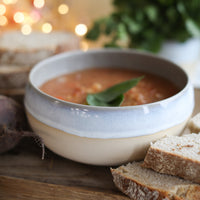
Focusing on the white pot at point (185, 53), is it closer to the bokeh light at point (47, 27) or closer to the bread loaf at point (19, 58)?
the bread loaf at point (19, 58)

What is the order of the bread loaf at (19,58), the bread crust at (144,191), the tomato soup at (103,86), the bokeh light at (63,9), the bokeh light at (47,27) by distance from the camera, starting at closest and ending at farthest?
the bread crust at (144,191), the tomato soup at (103,86), the bread loaf at (19,58), the bokeh light at (47,27), the bokeh light at (63,9)

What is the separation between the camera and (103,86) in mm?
1769

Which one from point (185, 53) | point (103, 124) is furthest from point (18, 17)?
point (103, 124)

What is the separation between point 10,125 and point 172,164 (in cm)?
79

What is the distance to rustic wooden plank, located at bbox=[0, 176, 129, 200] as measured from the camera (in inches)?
47.4

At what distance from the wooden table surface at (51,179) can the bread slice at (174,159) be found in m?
0.19

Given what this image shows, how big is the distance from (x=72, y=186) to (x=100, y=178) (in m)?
0.13

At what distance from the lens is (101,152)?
4.06ft

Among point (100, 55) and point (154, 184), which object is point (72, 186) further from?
point (100, 55)

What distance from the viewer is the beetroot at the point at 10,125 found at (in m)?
1.38

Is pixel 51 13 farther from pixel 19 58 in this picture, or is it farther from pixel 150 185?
pixel 150 185

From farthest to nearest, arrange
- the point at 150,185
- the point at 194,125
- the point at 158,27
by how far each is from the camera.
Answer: the point at 158,27, the point at 194,125, the point at 150,185

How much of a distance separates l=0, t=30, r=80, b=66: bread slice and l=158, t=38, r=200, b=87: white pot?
1138 mm

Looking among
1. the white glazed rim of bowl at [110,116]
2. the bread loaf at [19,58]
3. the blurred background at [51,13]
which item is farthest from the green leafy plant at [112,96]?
the blurred background at [51,13]
